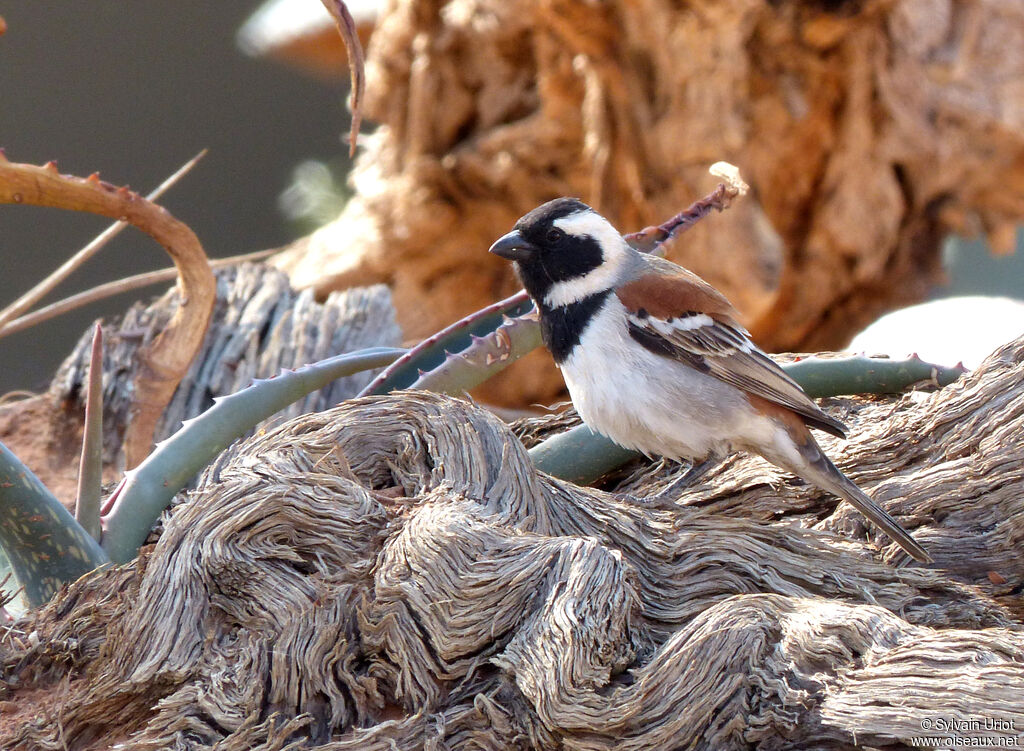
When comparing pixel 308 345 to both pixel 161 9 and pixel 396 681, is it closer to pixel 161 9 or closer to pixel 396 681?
pixel 396 681

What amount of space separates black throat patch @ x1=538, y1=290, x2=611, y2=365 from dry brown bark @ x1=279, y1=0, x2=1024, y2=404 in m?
4.10

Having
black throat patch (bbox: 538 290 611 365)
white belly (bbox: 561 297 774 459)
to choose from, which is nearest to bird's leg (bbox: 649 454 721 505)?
white belly (bbox: 561 297 774 459)

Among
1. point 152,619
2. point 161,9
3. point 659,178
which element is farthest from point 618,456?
point 161,9

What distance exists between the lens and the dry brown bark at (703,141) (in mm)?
6980

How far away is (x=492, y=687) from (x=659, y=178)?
5869 mm

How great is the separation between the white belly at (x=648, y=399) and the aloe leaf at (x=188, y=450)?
687mm

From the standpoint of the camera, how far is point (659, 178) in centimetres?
745

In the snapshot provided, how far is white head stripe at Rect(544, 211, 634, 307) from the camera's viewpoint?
3180 millimetres

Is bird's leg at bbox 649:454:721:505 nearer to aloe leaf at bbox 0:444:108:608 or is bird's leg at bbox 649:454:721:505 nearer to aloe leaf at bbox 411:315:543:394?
aloe leaf at bbox 411:315:543:394

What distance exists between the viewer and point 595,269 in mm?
3229

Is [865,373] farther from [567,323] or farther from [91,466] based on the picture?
[91,466]

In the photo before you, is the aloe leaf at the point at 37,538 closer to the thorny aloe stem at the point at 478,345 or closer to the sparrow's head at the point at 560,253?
the thorny aloe stem at the point at 478,345

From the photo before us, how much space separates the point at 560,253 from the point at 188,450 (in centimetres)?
125

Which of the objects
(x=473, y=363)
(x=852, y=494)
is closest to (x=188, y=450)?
(x=473, y=363)
